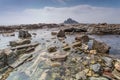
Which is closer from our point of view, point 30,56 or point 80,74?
point 80,74

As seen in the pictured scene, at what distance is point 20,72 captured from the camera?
52.4 ft

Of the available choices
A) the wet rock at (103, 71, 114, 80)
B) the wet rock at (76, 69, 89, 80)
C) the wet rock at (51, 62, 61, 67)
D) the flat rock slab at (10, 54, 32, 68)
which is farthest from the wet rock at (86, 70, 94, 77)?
the flat rock slab at (10, 54, 32, 68)

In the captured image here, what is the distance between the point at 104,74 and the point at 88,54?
5760mm

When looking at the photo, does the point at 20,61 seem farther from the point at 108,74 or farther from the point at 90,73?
the point at 108,74

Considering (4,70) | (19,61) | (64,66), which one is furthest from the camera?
(19,61)

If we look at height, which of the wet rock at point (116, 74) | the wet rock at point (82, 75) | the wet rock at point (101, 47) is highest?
the wet rock at point (101, 47)

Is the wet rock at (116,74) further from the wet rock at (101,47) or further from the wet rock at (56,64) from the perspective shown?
the wet rock at (101,47)

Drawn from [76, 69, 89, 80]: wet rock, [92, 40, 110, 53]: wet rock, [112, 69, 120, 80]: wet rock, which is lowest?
[76, 69, 89, 80]: wet rock

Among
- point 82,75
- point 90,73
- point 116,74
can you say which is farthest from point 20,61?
point 116,74

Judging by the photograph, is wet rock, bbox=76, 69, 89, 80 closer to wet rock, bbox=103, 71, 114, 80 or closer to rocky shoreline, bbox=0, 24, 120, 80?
rocky shoreline, bbox=0, 24, 120, 80

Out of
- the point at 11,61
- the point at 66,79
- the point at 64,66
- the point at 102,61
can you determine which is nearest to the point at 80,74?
the point at 66,79

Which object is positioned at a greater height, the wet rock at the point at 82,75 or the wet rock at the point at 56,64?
the wet rock at the point at 56,64

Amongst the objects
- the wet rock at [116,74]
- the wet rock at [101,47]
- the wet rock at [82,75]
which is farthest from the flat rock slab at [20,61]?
the wet rock at [116,74]

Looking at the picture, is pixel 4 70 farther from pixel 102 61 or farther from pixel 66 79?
pixel 102 61
